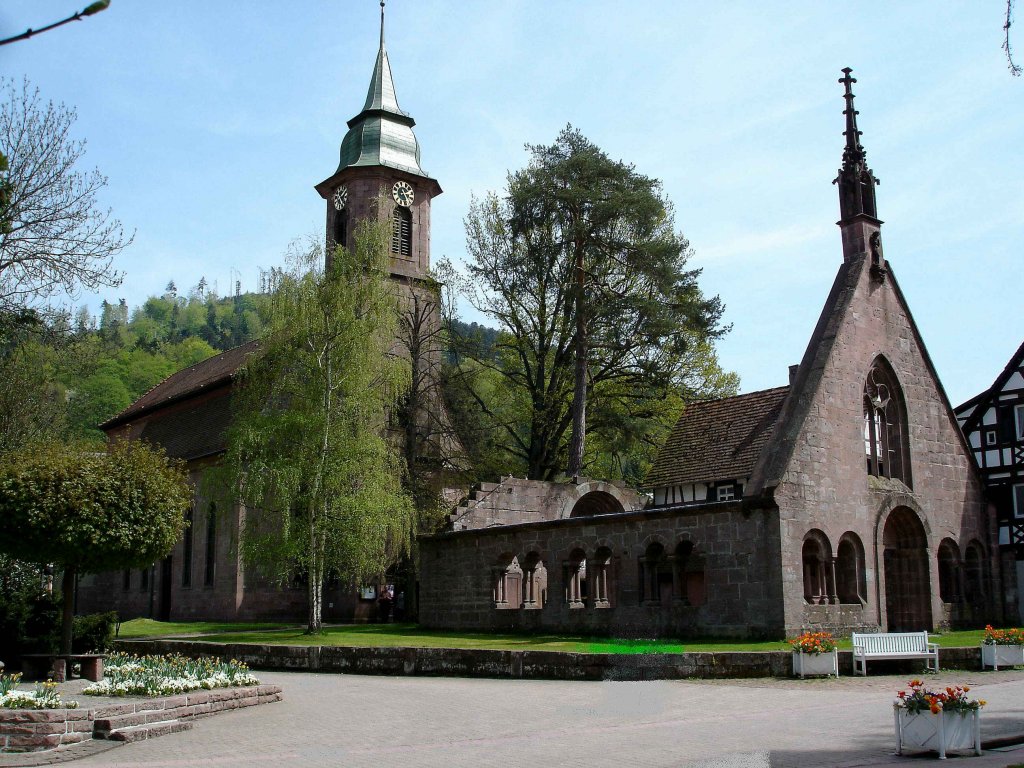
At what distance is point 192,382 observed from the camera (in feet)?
166

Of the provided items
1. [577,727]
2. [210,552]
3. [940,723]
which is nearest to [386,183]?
[210,552]

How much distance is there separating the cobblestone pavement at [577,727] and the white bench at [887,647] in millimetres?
421

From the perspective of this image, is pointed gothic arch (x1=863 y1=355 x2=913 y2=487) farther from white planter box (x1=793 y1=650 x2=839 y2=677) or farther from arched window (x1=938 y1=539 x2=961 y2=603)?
white planter box (x1=793 y1=650 x2=839 y2=677)

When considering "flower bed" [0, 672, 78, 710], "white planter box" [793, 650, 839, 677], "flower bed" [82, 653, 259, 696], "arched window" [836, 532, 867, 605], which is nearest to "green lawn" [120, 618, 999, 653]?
"arched window" [836, 532, 867, 605]

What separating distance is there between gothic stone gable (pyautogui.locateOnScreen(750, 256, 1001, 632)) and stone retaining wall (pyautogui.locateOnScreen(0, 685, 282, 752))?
478 inches

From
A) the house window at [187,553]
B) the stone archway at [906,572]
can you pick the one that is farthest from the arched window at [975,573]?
the house window at [187,553]

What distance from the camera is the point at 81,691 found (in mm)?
14586

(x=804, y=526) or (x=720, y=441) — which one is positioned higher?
(x=720, y=441)

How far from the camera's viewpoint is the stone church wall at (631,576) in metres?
21.5

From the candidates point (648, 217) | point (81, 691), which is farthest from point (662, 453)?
point (81, 691)

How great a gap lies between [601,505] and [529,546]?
21.2 ft

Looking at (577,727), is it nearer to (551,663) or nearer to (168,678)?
(551,663)

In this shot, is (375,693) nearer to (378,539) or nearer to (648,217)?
(378,539)

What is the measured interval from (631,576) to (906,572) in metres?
7.51
